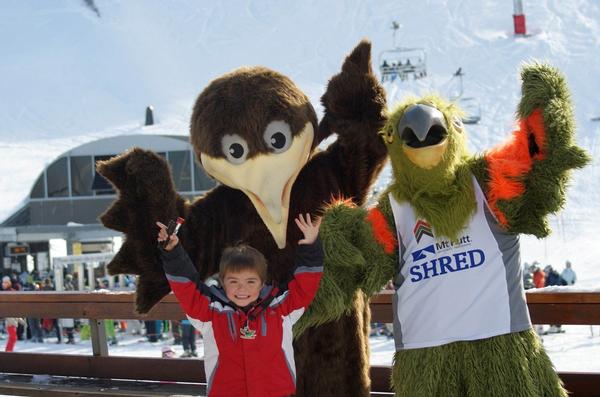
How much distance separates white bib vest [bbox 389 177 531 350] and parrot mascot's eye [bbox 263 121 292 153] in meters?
0.66

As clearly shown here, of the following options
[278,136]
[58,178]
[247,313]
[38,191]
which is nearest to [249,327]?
[247,313]

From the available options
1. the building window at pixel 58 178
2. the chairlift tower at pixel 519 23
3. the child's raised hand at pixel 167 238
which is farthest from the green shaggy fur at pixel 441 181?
the chairlift tower at pixel 519 23

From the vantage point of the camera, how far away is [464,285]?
3080mm

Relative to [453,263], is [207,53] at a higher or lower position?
higher

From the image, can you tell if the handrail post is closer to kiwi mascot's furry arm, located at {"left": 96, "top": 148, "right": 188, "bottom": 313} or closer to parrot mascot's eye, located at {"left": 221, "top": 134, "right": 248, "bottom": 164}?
kiwi mascot's furry arm, located at {"left": 96, "top": 148, "right": 188, "bottom": 313}

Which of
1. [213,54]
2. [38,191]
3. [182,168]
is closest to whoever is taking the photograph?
[182,168]

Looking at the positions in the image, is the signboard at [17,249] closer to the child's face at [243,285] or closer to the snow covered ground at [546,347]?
the snow covered ground at [546,347]

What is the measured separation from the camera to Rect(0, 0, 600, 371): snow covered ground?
38.4 metres

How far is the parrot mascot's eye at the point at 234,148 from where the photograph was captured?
3490mm

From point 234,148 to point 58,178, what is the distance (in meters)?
18.0

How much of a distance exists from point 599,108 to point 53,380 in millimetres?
34179

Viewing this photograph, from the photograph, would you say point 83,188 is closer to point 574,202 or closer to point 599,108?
point 574,202

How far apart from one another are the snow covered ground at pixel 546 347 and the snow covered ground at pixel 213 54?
1668 centimetres

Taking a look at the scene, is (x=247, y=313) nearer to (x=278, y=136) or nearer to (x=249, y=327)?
(x=249, y=327)
